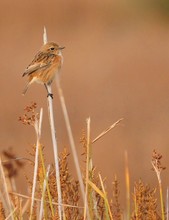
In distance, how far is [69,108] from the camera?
16.2 meters

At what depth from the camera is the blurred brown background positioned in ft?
45.5

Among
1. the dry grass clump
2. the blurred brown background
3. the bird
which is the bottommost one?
the dry grass clump

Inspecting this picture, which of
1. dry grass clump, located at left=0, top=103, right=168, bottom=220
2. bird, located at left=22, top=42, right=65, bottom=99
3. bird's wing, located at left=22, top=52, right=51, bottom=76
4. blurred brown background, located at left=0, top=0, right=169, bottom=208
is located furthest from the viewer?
blurred brown background, located at left=0, top=0, right=169, bottom=208

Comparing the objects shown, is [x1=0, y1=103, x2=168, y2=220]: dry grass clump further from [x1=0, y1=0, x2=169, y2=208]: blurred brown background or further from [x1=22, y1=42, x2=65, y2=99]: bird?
[x1=0, y1=0, x2=169, y2=208]: blurred brown background

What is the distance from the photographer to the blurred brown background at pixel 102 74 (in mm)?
13867

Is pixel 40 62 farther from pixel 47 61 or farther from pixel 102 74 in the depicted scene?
pixel 102 74

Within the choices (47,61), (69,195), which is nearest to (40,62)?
(47,61)

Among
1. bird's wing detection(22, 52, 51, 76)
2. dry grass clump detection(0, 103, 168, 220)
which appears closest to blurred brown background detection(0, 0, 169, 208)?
bird's wing detection(22, 52, 51, 76)

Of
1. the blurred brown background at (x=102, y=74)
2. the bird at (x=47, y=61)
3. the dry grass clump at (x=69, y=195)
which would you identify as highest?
the blurred brown background at (x=102, y=74)

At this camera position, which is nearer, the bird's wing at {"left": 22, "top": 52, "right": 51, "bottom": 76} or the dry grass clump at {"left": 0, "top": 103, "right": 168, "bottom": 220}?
the dry grass clump at {"left": 0, "top": 103, "right": 168, "bottom": 220}

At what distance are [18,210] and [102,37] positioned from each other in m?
18.5

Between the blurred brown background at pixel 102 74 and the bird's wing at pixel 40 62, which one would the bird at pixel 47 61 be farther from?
the blurred brown background at pixel 102 74

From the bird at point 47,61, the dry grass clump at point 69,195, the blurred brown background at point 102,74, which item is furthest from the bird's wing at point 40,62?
the blurred brown background at point 102,74

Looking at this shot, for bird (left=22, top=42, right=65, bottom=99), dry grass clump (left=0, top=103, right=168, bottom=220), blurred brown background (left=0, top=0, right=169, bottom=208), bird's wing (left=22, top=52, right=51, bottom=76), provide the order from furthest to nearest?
blurred brown background (left=0, top=0, right=169, bottom=208)
bird's wing (left=22, top=52, right=51, bottom=76)
bird (left=22, top=42, right=65, bottom=99)
dry grass clump (left=0, top=103, right=168, bottom=220)
